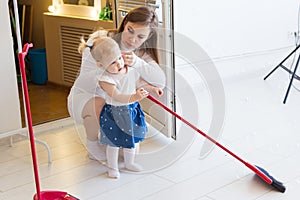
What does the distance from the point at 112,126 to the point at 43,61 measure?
1783 mm

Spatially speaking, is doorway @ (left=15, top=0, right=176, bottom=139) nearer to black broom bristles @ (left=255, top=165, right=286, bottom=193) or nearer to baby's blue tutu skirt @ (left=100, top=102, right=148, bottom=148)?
baby's blue tutu skirt @ (left=100, top=102, right=148, bottom=148)

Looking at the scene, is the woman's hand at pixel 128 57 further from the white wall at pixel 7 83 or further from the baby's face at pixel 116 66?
the white wall at pixel 7 83

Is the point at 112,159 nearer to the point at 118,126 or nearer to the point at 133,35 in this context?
the point at 118,126

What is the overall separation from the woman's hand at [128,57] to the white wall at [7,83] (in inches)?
26.3

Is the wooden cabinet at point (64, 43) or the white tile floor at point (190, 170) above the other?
the wooden cabinet at point (64, 43)

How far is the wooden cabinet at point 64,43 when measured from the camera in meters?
3.40

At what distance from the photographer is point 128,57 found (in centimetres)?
211

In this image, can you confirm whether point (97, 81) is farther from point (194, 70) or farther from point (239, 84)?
point (239, 84)

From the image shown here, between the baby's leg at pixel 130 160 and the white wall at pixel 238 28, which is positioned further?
the white wall at pixel 238 28

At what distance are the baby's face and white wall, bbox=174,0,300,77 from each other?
1.44m

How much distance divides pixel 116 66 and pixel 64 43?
1.63 meters

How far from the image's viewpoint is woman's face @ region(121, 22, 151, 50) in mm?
2127

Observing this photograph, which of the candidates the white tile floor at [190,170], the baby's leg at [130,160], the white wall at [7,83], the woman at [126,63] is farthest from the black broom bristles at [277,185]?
the white wall at [7,83]

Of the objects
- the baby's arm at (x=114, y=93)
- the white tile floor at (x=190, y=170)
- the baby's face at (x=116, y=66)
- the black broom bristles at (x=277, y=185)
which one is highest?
the baby's face at (x=116, y=66)
